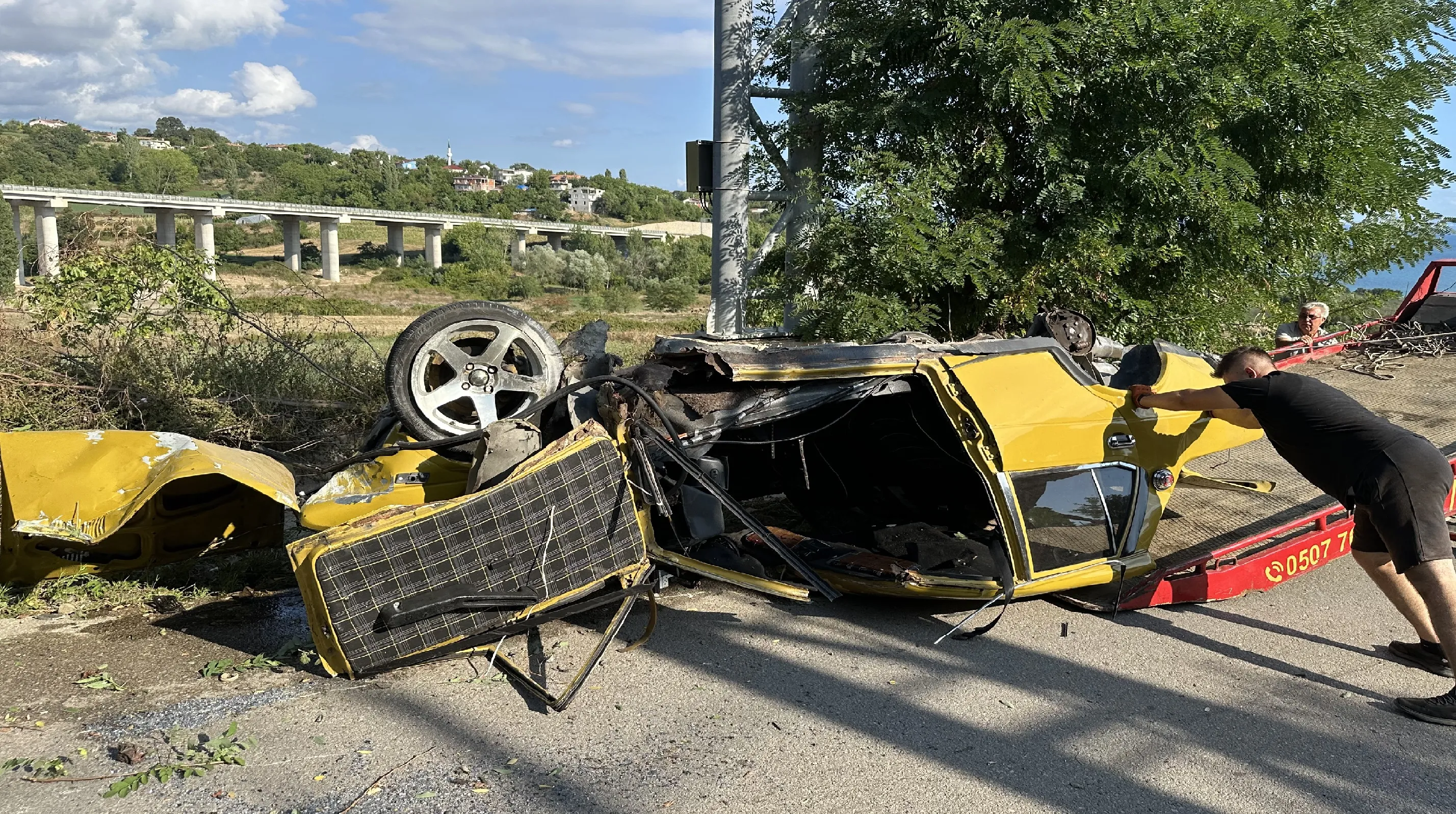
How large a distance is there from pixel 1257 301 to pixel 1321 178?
4.59 feet

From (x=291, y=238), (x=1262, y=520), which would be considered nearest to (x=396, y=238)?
(x=291, y=238)

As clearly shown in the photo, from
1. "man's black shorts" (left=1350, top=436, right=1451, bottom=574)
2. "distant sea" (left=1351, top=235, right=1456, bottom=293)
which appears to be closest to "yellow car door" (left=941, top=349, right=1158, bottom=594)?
"man's black shorts" (left=1350, top=436, right=1451, bottom=574)

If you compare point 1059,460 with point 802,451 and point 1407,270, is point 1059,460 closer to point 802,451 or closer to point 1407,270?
point 802,451

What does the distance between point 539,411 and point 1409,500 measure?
4.05 m

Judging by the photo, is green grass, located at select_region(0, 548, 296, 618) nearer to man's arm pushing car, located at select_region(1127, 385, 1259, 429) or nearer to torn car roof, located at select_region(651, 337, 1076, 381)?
torn car roof, located at select_region(651, 337, 1076, 381)

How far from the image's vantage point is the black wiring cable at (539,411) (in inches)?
183

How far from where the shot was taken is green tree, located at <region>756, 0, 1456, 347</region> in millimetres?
8336

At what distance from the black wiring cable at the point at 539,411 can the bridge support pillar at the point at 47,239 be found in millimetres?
4680

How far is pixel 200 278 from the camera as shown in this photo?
845 cm

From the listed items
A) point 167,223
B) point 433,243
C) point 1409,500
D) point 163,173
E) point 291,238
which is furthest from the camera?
point 163,173

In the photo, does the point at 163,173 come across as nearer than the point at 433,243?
No

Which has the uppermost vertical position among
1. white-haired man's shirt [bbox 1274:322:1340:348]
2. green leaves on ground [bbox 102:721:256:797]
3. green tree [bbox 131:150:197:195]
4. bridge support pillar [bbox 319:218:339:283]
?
green tree [bbox 131:150:197:195]

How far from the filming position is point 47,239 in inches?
1789

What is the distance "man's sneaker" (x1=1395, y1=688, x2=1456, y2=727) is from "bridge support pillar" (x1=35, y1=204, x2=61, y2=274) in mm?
9404
